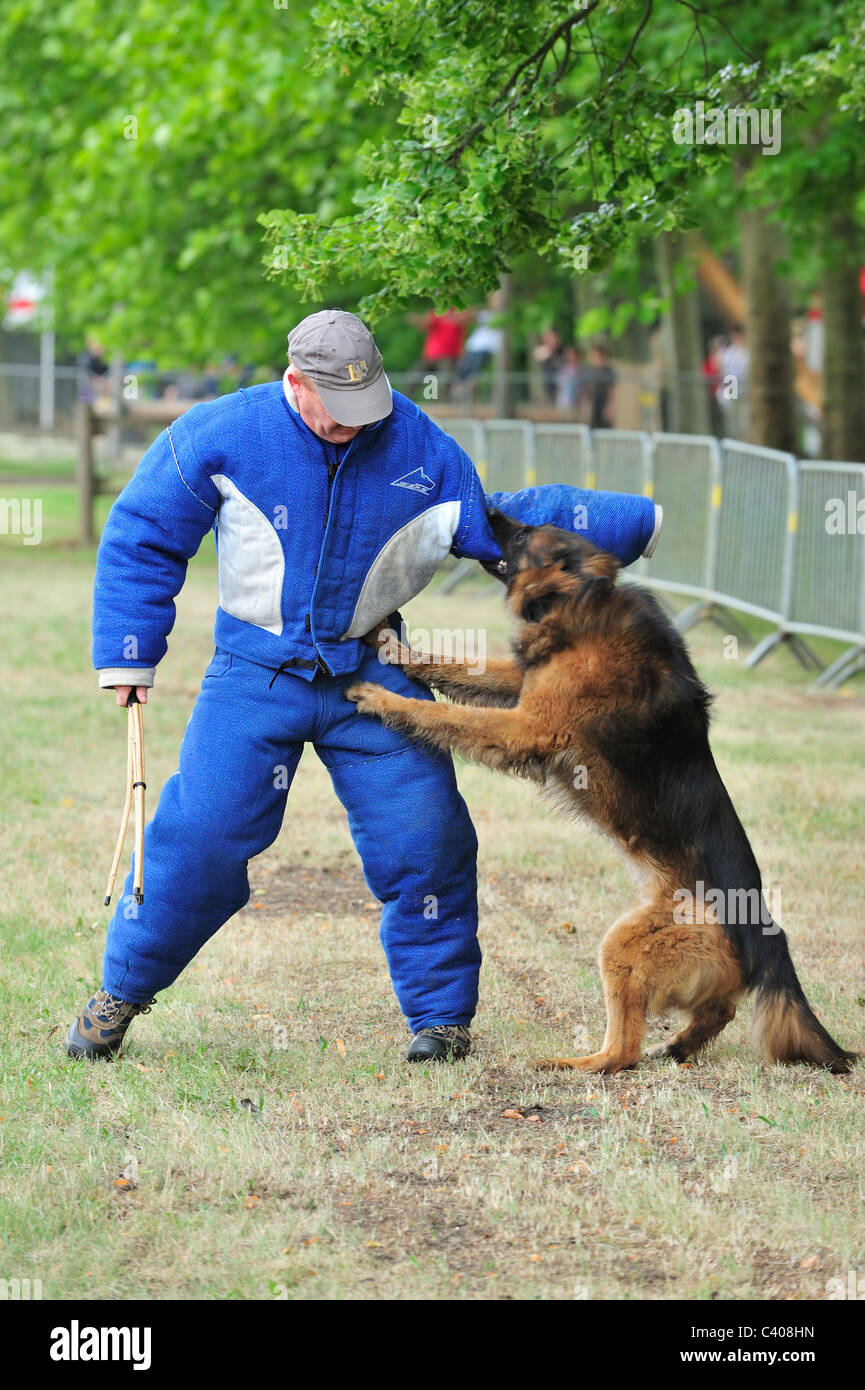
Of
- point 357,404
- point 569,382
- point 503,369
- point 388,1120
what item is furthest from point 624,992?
point 569,382

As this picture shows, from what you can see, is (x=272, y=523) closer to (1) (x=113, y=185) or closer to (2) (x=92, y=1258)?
(2) (x=92, y=1258)

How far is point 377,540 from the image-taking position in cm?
413

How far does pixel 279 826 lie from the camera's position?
13.8 feet

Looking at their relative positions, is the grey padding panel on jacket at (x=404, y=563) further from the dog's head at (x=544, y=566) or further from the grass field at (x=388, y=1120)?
the grass field at (x=388, y=1120)

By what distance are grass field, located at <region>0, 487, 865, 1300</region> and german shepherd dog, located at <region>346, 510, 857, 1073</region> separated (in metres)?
0.27

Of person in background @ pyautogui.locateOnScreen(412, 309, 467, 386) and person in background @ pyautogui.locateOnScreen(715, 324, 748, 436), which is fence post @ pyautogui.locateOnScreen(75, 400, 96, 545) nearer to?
person in background @ pyautogui.locateOnScreen(412, 309, 467, 386)

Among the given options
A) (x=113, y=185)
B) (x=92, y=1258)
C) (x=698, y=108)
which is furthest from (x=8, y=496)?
(x=92, y=1258)

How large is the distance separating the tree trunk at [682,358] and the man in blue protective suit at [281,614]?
1302cm

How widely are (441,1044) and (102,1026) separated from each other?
0.99m

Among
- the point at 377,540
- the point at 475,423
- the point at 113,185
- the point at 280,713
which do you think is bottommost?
the point at 280,713

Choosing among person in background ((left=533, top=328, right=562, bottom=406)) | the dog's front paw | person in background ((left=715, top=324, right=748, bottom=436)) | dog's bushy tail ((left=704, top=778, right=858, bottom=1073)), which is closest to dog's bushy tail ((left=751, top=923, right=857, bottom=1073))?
dog's bushy tail ((left=704, top=778, right=858, bottom=1073))
